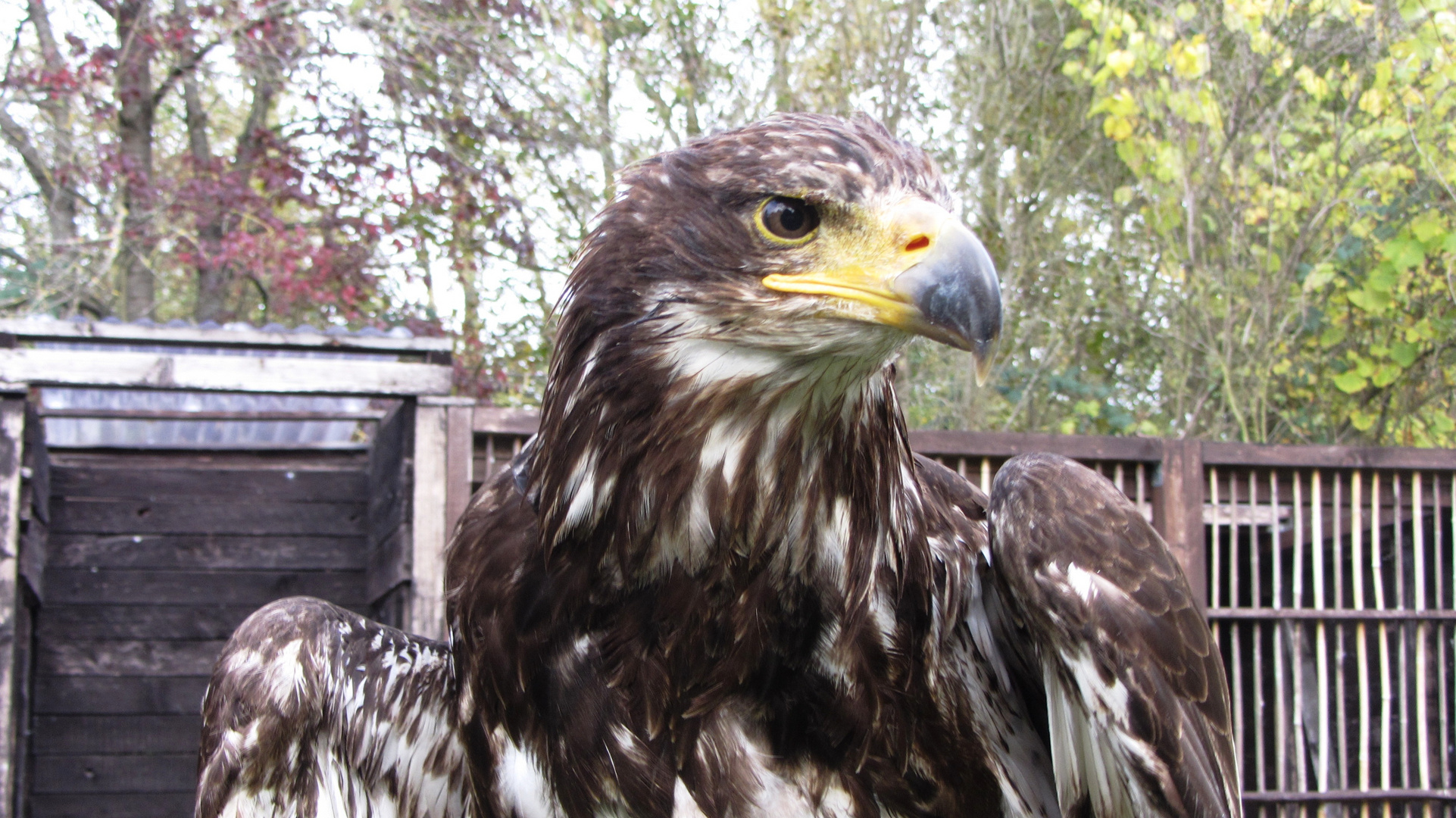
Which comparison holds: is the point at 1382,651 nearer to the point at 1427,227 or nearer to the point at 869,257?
the point at 1427,227

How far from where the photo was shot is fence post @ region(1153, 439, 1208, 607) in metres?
3.97

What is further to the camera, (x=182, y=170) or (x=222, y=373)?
(x=182, y=170)

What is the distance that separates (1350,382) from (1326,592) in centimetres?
248

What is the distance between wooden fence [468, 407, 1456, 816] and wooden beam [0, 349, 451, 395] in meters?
0.36

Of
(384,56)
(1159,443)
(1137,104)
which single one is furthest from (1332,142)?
(384,56)

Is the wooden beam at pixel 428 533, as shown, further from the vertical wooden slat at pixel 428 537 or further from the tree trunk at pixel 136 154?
the tree trunk at pixel 136 154

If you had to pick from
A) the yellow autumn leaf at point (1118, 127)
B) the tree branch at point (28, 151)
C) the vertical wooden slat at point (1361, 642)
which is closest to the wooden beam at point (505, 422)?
the vertical wooden slat at point (1361, 642)

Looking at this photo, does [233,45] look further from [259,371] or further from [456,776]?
[456,776]

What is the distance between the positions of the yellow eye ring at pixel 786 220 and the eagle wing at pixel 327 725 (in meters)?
1.13

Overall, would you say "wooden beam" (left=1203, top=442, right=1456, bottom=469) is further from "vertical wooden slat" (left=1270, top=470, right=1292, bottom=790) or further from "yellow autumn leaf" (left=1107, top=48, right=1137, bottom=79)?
"yellow autumn leaf" (left=1107, top=48, right=1137, bottom=79)

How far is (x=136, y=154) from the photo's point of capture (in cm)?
929

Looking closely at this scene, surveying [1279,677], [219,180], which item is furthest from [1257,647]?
[219,180]

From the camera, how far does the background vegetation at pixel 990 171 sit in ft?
21.0

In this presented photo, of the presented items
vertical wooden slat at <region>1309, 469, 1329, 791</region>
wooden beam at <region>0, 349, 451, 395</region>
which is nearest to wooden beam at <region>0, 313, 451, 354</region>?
wooden beam at <region>0, 349, 451, 395</region>
